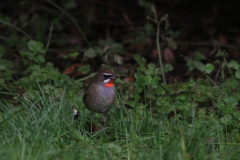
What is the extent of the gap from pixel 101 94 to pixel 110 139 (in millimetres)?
799

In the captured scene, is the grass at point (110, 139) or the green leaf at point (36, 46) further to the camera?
the green leaf at point (36, 46)

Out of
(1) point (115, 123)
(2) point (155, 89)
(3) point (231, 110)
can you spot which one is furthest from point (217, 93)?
(1) point (115, 123)

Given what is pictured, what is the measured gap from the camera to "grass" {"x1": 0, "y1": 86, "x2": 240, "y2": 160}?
3.96 m

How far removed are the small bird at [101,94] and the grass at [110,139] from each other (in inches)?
13.8

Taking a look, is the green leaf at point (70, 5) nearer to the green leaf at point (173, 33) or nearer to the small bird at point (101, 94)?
the green leaf at point (173, 33)

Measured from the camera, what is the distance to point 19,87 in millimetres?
6105

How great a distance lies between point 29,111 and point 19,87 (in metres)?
1.47

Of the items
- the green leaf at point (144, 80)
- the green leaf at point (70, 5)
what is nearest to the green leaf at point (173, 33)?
the green leaf at point (70, 5)

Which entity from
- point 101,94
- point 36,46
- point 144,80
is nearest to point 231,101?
point 144,80

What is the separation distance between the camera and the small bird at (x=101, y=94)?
5.33 metres

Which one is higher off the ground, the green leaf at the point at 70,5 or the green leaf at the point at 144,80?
the green leaf at the point at 70,5

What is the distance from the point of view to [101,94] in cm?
539

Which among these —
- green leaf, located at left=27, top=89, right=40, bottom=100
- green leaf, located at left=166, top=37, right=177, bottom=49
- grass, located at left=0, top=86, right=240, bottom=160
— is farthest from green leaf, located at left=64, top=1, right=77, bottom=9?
grass, located at left=0, top=86, right=240, bottom=160

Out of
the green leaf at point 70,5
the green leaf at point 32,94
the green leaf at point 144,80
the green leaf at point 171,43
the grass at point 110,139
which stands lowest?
the grass at point 110,139
